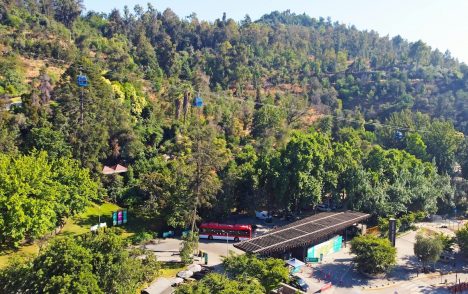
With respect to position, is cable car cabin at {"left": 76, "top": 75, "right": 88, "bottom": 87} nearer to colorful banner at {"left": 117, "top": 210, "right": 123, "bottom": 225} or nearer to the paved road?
colorful banner at {"left": 117, "top": 210, "right": 123, "bottom": 225}

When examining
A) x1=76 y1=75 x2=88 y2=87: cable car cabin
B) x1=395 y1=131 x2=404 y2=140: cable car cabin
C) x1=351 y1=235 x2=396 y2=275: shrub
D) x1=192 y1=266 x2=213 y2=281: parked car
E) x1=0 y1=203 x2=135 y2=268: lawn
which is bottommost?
x1=192 y1=266 x2=213 y2=281: parked car

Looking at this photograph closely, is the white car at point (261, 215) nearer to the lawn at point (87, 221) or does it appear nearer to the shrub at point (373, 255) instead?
the lawn at point (87, 221)

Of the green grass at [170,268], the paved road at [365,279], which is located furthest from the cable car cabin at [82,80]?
the paved road at [365,279]

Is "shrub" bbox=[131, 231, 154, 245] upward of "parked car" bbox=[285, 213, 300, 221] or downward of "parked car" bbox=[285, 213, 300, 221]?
downward

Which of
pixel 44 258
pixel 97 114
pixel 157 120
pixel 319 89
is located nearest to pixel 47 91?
pixel 97 114

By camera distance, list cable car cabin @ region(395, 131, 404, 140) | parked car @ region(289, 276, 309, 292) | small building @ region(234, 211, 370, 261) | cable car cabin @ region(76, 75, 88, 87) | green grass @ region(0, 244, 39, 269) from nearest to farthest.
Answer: green grass @ region(0, 244, 39, 269) → parked car @ region(289, 276, 309, 292) → small building @ region(234, 211, 370, 261) → cable car cabin @ region(76, 75, 88, 87) → cable car cabin @ region(395, 131, 404, 140)

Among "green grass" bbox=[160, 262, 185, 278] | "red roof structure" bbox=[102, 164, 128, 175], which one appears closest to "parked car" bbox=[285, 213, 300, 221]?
"green grass" bbox=[160, 262, 185, 278]

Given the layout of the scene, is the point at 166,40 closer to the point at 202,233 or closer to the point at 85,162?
the point at 85,162
